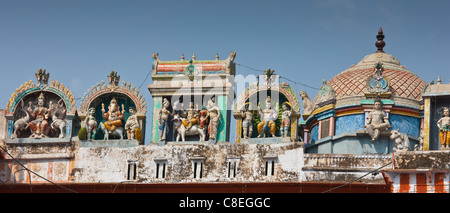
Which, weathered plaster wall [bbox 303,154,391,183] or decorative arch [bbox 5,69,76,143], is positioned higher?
decorative arch [bbox 5,69,76,143]

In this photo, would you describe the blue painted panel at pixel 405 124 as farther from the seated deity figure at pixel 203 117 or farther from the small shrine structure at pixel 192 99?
the seated deity figure at pixel 203 117

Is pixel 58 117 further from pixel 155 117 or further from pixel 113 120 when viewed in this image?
pixel 155 117

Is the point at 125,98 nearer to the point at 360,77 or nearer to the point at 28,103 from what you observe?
the point at 28,103

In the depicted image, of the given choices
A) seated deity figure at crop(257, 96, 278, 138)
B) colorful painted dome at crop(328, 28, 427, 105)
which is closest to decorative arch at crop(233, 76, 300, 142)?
seated deity figure at crop(257, 96, 278, 138)

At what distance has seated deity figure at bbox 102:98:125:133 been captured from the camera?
49250mm

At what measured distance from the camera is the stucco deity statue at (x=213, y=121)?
159 ft

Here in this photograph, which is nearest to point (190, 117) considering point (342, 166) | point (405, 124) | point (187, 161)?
point (187, 161)

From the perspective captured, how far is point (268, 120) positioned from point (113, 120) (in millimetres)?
5908

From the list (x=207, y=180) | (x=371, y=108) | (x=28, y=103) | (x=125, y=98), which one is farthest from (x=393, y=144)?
(x=28, y=103)

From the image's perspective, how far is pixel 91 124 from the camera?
49250 mm

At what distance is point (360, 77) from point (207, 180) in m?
8.59

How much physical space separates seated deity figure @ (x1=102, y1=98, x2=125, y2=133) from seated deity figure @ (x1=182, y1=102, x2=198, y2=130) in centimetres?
246

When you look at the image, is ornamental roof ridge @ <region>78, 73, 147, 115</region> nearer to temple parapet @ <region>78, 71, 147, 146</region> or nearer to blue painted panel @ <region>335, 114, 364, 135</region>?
temple parapet @ <region>78, 71, 147, 146</region>

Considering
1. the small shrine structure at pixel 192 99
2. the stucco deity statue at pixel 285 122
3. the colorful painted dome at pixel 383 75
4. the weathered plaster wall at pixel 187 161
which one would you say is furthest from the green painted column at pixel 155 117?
the colorful painted dome at pixel 383 75
